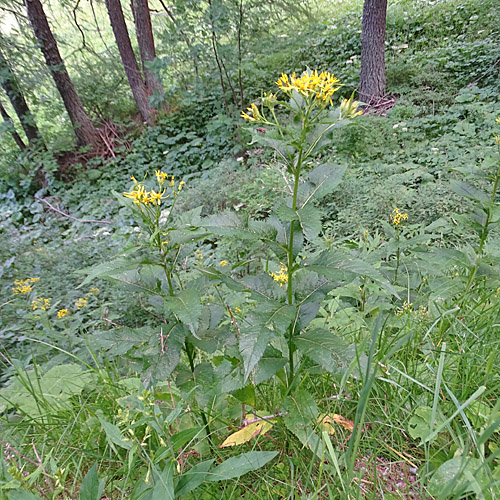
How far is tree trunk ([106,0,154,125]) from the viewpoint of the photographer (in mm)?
7453

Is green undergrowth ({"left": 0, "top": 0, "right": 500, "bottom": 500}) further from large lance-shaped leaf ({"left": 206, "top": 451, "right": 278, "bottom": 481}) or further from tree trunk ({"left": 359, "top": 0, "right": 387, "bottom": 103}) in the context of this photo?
tree trunk ({"left": 359, "top": 0, "right": 387, "bottom": 103})

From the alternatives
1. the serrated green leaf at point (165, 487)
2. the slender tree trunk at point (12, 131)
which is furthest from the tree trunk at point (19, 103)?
the serrated green leaf at point (165, 487)

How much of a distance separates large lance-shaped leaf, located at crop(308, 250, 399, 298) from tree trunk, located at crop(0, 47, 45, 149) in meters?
7.64

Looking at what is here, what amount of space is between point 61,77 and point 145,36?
2.06 meters

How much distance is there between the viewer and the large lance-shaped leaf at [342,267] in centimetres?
97

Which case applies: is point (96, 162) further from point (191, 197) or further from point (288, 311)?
point (288, 311)

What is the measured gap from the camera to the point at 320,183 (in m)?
1.09

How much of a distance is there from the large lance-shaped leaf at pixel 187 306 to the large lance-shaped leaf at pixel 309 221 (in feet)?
1.32

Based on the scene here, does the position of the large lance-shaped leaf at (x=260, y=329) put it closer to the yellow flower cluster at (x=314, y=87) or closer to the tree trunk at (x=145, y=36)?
the yellow flower cluster at (x=314, y=87)

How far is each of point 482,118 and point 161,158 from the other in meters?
5.73

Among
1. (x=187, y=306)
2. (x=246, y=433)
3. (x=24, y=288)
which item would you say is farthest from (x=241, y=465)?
(x=24, y=288)

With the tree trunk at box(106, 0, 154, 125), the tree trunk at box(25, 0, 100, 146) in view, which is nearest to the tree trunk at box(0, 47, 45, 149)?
the tree trunk at box(25, 0, 100, 146)

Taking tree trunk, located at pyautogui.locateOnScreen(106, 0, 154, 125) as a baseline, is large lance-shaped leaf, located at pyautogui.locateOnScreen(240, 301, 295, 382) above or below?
below

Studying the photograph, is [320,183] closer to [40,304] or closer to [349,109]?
[349,109]
